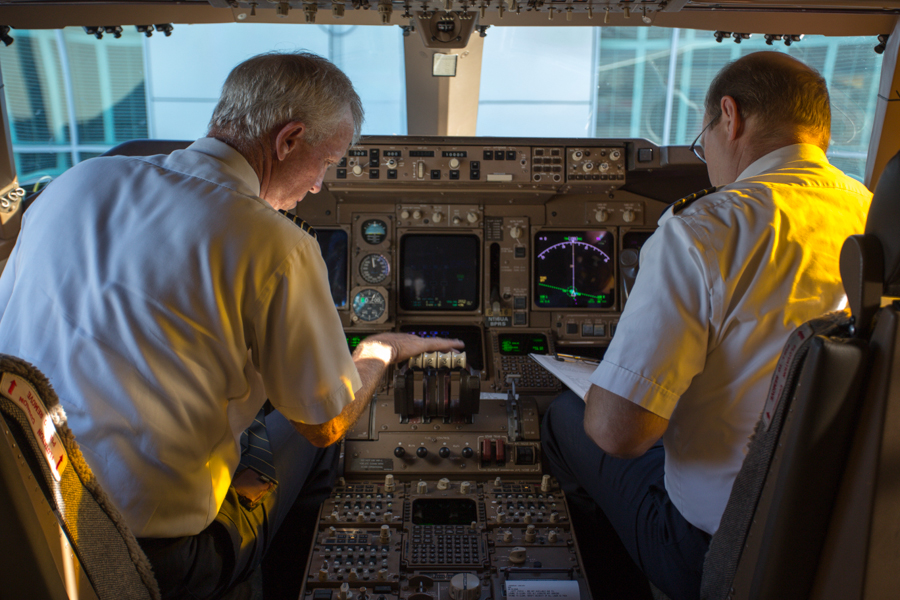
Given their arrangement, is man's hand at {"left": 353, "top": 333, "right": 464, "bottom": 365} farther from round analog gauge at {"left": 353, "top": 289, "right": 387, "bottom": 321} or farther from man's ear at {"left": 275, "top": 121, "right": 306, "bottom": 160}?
round analog gauge at {"left": 353, "top": 289, "right": 387, "bottom": 321}

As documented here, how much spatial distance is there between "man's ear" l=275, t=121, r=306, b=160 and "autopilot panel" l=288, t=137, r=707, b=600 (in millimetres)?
978

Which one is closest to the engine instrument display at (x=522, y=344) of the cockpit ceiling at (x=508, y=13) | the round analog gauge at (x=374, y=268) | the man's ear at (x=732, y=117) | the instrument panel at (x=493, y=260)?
the instrument panel at (x=493, y=260)

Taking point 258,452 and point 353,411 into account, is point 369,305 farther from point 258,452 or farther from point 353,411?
point 353,411

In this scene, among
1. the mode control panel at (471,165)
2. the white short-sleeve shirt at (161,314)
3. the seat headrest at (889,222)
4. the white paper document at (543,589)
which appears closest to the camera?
the seat headrest at (889,222)

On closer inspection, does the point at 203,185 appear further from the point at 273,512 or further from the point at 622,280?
the point at 622,280

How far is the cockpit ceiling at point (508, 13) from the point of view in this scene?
1.67 m

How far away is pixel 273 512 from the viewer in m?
1.32

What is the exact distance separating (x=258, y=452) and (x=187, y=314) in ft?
1.95

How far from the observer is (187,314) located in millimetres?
910

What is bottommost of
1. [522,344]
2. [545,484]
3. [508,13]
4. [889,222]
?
[545,484]

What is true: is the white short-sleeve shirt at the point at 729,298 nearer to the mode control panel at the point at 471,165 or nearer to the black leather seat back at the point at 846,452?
the black leather seat back at the point at 846,452

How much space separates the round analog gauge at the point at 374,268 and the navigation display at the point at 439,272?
3.0 inches

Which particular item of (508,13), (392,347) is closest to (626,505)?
(392,347)

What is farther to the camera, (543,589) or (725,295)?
(543,589)
